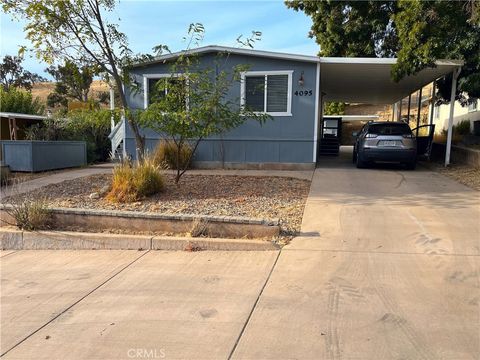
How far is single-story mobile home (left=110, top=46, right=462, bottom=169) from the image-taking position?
12.7m

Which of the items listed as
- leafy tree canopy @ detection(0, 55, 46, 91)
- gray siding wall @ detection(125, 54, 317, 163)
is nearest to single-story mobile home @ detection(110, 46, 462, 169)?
gray siding wall @ detection(125, 54, 317, 163)

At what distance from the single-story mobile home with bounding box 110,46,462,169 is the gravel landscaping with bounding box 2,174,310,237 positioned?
280 cm

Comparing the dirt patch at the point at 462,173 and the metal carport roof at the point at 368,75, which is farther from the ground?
the metal carport roof at the point at 368,75

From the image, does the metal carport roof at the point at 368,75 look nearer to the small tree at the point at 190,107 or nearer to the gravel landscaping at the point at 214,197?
the gravel landscaping at the point at 214,197

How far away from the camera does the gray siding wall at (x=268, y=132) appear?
42.3ft

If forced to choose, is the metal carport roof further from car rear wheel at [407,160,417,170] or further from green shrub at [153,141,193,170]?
green shrub at [153,141,193,170]

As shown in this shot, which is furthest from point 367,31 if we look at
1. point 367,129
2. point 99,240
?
point 99,240

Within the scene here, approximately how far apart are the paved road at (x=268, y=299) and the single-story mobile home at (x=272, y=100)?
22.6 feet

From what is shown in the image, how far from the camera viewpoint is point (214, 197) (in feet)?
26.4

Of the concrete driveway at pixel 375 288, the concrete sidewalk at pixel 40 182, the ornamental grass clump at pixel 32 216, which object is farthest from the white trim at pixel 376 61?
the ornamental grass clump at pixel 32 216

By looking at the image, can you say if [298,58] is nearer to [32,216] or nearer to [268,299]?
[32,216]

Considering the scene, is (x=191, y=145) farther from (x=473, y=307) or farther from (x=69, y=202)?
(x=473, y=307)

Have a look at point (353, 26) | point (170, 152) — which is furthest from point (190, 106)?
point (353, 26)

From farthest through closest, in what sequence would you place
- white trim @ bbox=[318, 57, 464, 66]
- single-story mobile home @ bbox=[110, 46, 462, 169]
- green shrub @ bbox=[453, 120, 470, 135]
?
green shrub @ bbox=[453, 120, 470, 135] → single-story mobile home @ bbox=[110, 46, 462, 169] → white trim @ bbox=[318, 57, 464, 66]
